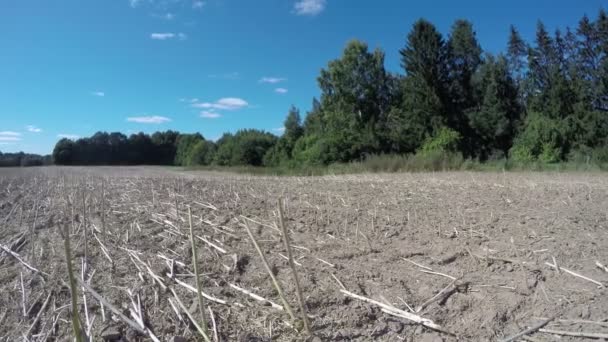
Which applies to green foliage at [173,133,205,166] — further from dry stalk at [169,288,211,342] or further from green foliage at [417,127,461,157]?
dry stalk at [169,288,211,342]

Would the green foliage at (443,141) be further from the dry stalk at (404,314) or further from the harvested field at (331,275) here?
the dry stalk at (404,314)

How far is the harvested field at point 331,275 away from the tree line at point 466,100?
921 inches

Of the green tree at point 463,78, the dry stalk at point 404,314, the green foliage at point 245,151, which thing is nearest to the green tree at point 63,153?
the green foliage at point 245,151

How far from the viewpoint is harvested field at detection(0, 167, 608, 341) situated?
2777 mm

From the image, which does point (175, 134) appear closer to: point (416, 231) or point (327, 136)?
point (327, 136)

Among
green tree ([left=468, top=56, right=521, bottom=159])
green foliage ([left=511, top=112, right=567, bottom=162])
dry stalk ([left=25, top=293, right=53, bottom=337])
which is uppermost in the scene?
green tree ([left=468, top=56, right=521, bottom=159])

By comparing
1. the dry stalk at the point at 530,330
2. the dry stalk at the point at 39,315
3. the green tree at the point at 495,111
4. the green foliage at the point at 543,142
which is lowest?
the dry stalk at the point at 530,330

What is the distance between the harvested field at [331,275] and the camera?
9.11 feet

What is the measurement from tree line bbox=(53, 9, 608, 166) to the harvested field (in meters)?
23.4

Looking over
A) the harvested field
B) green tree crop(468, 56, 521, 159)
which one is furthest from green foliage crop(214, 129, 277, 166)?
the harvested field

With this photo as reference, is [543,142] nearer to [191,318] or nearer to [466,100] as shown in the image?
[466,100]

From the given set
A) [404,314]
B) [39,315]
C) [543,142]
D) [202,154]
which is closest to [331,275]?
[404,314]

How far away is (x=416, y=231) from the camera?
4992 millimetres

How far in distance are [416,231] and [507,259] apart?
1334 millimetres
